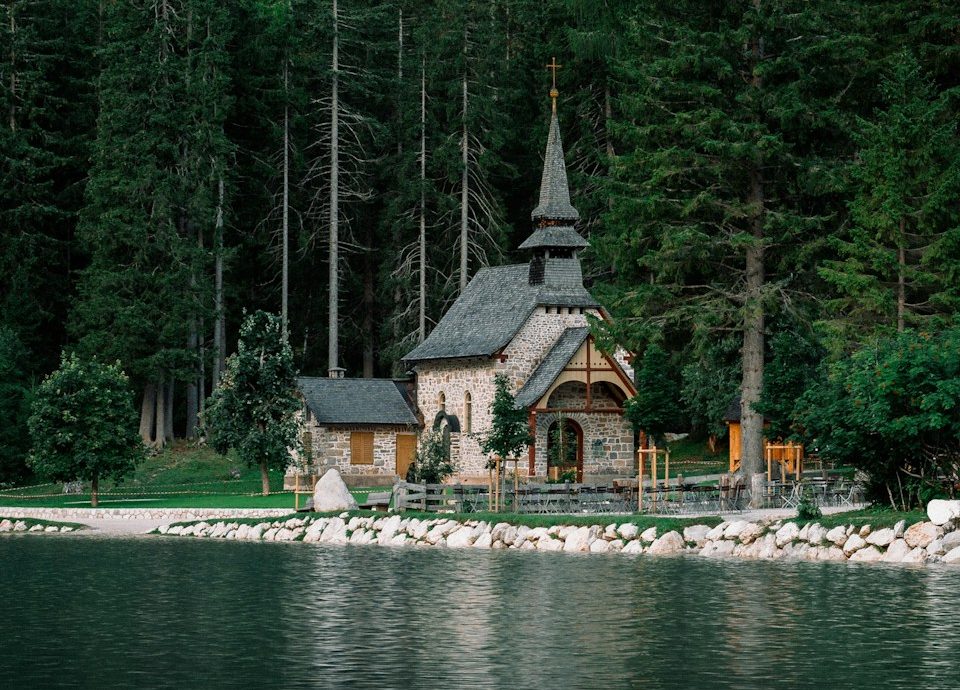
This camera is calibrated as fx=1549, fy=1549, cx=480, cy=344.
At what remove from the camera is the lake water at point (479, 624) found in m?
17.9

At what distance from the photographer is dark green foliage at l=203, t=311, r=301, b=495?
165 feet

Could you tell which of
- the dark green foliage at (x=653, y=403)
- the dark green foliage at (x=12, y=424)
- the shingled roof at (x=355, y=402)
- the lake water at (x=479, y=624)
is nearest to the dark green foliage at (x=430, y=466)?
the dark green foliage at (x=653, y=403)

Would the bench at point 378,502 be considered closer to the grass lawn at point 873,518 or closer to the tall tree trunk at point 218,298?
the grass lawn at point 873,518

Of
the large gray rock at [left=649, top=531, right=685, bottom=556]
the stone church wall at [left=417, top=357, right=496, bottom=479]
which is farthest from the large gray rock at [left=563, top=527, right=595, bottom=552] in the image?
the stone church wall at [left=417, top=357, right=496, bottom=479]

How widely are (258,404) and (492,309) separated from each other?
10.3m

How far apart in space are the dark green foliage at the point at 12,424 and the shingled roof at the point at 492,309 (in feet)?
47.4

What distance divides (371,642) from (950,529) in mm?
14015

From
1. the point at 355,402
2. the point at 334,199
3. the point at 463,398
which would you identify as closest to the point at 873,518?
the point at 463,398

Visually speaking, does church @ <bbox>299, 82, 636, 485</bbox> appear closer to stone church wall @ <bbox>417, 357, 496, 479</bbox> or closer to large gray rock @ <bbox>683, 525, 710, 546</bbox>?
stone church wall @ <bbox>417, 357, 496, 479</bbox>

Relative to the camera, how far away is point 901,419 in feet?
103

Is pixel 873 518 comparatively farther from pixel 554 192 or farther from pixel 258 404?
pixel 554 192

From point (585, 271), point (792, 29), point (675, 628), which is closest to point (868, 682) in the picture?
point (675, 628)

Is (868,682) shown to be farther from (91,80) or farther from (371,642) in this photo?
(91,80)

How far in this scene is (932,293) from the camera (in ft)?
126
